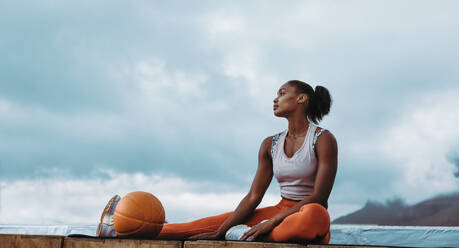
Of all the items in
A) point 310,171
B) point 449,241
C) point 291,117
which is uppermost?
point 291,117

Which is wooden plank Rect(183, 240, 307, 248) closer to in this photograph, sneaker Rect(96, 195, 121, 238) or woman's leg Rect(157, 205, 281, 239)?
sneaker Rect(96, 195, 121, 238)

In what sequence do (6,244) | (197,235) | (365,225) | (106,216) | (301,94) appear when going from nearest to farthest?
1. (6,244)
2. (106,216)
3. (197,235)
4. (301,94)
5. (365,225)

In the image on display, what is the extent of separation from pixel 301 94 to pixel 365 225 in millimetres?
1624

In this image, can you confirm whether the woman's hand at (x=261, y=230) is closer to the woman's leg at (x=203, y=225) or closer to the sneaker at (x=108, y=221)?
the woman's leg at (x=203, y=225)

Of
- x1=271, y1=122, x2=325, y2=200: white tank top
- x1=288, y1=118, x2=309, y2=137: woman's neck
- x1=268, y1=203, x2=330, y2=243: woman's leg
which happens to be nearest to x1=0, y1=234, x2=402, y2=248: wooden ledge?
x1=268, y1=203, x2=330, y2=243: woman's leg

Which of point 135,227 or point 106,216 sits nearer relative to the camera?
point 135,227

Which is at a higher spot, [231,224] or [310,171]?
[310,171]

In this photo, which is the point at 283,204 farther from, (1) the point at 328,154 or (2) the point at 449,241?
(2) the point at 449,241

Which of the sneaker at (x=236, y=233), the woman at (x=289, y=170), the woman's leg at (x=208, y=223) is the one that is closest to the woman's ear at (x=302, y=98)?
the woman at (x=289, y=170)

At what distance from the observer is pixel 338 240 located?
128 inches

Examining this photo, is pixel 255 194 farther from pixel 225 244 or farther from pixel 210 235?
pixel 225 244

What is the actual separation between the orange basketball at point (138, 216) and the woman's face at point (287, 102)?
85 cm

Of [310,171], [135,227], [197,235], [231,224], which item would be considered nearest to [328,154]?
[310,171]

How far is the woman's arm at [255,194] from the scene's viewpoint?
2.11m
